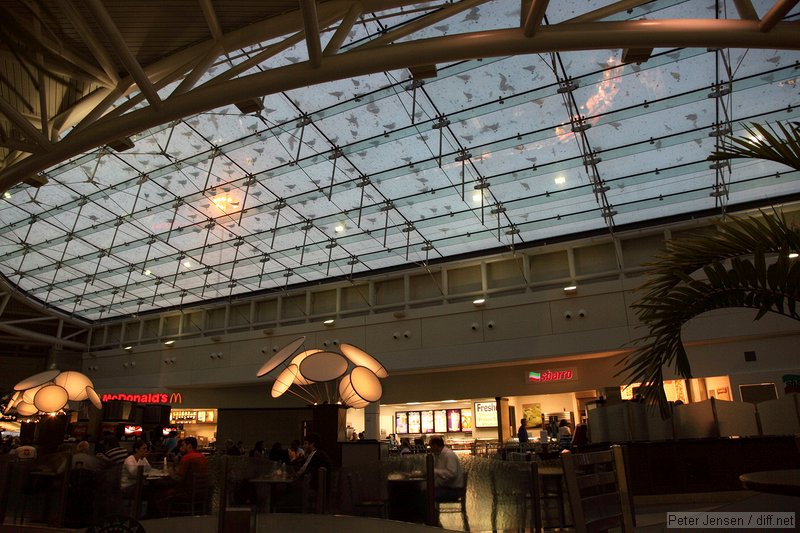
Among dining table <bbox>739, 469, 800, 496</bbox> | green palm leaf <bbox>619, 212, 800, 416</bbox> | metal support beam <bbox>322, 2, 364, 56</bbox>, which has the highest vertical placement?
metal support beam <bbox>322, 2, 364, 56</bbox>

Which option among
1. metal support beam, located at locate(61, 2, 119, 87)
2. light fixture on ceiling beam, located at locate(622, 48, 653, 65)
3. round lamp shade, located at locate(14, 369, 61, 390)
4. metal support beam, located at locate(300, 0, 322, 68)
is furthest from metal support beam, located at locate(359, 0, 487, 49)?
round lamp shade, located at locate(14, 369, 61, 390)

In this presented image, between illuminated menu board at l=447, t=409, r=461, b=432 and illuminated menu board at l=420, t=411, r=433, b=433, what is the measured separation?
29.7 inches

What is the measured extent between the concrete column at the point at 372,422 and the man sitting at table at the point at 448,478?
15665 millimetres

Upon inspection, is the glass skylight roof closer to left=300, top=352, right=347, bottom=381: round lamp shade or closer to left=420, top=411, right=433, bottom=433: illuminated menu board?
left=420, top=411, right=433, bottom=433: illuminated menu board

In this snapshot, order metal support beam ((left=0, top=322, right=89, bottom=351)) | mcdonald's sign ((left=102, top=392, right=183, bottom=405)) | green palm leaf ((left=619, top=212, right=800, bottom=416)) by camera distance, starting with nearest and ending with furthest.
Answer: green palm leaf ((left=619, top=212, right=800, bottom=416)), mcdonald's sign ((left=102, top=392, right=183, bottom=405)), metal support beam ((left=0, top=322, right=89, bottom=351))

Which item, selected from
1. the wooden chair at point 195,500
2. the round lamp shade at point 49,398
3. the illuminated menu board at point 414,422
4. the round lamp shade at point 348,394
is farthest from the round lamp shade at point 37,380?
the illuminated menu board at point 414,422

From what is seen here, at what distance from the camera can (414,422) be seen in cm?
2181

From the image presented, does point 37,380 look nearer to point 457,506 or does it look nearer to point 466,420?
point 457,506

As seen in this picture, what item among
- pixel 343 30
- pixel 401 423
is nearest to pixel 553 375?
pixel 401 423

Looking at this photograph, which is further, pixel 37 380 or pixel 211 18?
pixel 37 380

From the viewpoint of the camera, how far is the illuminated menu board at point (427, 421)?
21375mm

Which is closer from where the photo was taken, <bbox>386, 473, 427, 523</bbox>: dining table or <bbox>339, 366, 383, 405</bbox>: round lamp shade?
<bbox>386, 473, 427, 523</bbox>: dining table

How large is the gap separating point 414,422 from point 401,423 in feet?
2.08

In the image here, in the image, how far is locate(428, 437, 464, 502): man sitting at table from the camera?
5.66 m
